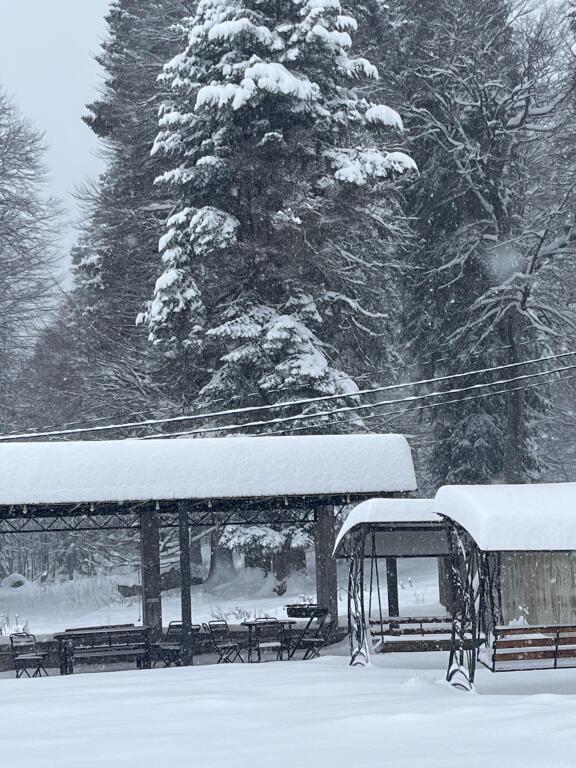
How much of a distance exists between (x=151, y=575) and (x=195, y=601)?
11350 millimetres

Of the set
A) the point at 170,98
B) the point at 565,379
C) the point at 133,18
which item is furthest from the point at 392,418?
the point at 133,18

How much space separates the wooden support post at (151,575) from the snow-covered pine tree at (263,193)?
19.6 feet

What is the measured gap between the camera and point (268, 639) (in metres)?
21.2

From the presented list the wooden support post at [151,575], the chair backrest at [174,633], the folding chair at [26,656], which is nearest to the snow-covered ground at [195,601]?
the chair backrest at [174,633]

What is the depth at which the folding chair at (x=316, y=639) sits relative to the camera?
19.7 meters

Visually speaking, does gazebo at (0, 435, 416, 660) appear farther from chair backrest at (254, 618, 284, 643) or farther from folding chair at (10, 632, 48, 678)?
folding chair at (10, 632, 48, 678)

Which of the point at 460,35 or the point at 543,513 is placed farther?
the point at 460,35

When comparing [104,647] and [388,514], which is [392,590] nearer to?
[388,514]

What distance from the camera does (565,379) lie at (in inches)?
1291

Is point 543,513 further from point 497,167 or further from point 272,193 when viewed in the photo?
point 497,167

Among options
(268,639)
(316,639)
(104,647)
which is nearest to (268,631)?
(268,639)

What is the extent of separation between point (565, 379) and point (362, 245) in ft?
24.8

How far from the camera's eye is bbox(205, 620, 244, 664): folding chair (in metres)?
20.0

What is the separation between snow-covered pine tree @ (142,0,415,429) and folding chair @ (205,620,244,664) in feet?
23.6
